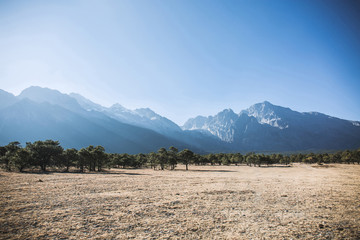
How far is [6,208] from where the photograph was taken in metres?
14.3

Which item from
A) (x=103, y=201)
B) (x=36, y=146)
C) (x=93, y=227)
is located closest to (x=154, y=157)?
(x=36, y=146)

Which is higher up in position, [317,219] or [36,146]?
[36,146]

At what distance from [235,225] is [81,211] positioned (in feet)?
44.5

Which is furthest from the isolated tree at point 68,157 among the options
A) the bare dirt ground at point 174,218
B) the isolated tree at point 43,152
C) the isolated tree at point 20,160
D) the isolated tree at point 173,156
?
the bare dirt ground at point 174,218

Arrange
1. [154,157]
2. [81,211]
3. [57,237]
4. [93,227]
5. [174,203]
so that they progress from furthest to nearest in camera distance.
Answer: [154,157] → [174,203] → [81,211] → [93,227] → [57,237]

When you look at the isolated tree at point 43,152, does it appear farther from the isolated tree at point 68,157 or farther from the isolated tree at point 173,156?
the isolated tree at point 173,156

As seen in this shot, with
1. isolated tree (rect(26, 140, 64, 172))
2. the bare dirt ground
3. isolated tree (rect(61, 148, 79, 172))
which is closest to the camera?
the bare dirt ground

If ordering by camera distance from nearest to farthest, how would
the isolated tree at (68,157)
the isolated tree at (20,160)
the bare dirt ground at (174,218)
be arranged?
1. the bare dirt ground at (174,218)
2. the isolated tree at (20,160)
3. the isolated tree at (68,157)

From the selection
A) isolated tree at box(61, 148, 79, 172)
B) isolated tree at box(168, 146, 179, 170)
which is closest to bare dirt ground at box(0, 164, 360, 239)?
isolated tree at box(61, 148, 79, 172)

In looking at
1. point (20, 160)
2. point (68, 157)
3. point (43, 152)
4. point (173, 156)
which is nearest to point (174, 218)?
point (20, 160)

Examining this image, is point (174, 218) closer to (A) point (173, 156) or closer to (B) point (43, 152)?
(B) point (43, 152)

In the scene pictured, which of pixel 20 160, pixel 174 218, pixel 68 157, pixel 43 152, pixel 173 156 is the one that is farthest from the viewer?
pixel 173 156

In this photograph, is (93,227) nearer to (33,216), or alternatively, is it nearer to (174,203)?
(33,216)

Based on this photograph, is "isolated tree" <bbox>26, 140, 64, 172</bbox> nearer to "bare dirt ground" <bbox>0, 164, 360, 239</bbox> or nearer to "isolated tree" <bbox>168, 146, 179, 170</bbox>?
"bare dirt ground" <bbox>0, 164, 360, 239</bbox>
